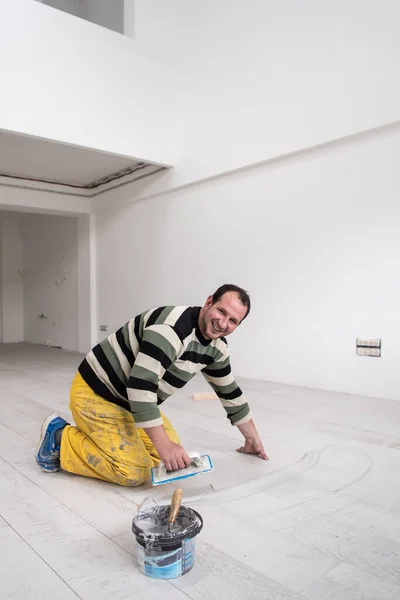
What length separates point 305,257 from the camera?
432 cm

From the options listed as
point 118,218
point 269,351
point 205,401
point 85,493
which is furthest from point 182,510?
point 118,218

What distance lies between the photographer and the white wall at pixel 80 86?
431 cm

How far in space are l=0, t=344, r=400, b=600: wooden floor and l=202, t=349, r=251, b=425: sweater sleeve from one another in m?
0.26

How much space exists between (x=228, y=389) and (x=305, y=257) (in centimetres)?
246

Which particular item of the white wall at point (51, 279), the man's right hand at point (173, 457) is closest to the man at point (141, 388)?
the man's right hand at point (173, 457)

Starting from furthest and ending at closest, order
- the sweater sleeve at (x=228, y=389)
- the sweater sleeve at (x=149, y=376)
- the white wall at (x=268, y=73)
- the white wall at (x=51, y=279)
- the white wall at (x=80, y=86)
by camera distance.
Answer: the white wall at (x=51, y=279) → the white wall at (x=80, y=86) → the white wall at (x=268, y=73) → the sweater sleeve at (x=228, y=389) → the sweater sleeve at (x=149, y=376)

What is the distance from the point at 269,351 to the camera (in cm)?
470

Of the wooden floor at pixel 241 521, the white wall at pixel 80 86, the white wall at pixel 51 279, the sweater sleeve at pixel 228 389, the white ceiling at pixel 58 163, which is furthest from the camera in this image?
the white wall at pixel 51 279

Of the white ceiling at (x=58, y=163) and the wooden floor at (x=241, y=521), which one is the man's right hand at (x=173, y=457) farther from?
the white ceiling at (x=58, y=163)

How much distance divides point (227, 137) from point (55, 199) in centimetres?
309

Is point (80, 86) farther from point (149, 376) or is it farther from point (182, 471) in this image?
point (182, 471)

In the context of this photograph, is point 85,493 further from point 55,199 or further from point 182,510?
point 55,199

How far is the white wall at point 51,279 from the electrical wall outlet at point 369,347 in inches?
190

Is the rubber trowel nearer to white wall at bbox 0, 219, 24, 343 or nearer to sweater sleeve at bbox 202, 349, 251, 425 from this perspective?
sweater sleeve at bbox 202, 349, 251, 425
